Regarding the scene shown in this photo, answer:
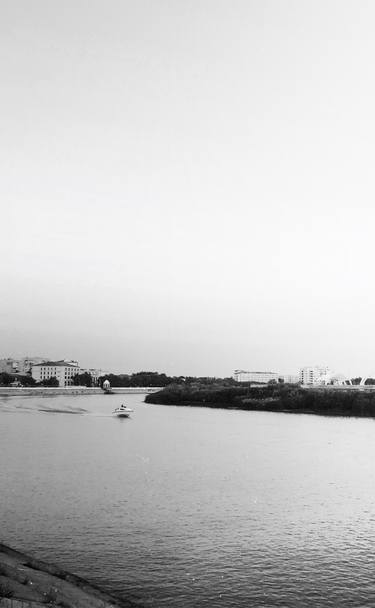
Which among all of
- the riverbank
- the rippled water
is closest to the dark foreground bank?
the rippled water

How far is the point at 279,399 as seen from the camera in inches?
4700

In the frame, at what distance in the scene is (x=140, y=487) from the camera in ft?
103

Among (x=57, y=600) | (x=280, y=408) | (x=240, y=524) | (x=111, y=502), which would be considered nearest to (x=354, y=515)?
(x=240, y=524)

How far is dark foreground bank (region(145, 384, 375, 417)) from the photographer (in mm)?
104562

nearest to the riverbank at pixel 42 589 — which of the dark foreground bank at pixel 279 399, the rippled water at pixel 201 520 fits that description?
the rippled water at pixel 201 520

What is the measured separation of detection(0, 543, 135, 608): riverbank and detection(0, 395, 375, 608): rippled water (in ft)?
5.08

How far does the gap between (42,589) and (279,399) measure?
108732mm

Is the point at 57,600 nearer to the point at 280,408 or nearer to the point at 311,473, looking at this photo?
the point at 311,473

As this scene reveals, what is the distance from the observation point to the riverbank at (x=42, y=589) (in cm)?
1240

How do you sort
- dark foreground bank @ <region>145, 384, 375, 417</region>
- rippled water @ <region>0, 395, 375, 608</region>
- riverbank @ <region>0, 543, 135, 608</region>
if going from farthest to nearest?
dark foreground bank @ <region>145, 384, 375, 417</region> → rippled water @ <region>0, 395, 375, 608</region> → riverbank @ <region>0, 543, 135, 608</region>

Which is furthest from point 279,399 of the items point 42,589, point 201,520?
point 42,589

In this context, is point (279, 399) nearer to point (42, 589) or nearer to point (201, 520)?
point (201, 520)

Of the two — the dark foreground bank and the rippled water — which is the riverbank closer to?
the rippled water

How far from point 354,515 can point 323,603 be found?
10.8m
